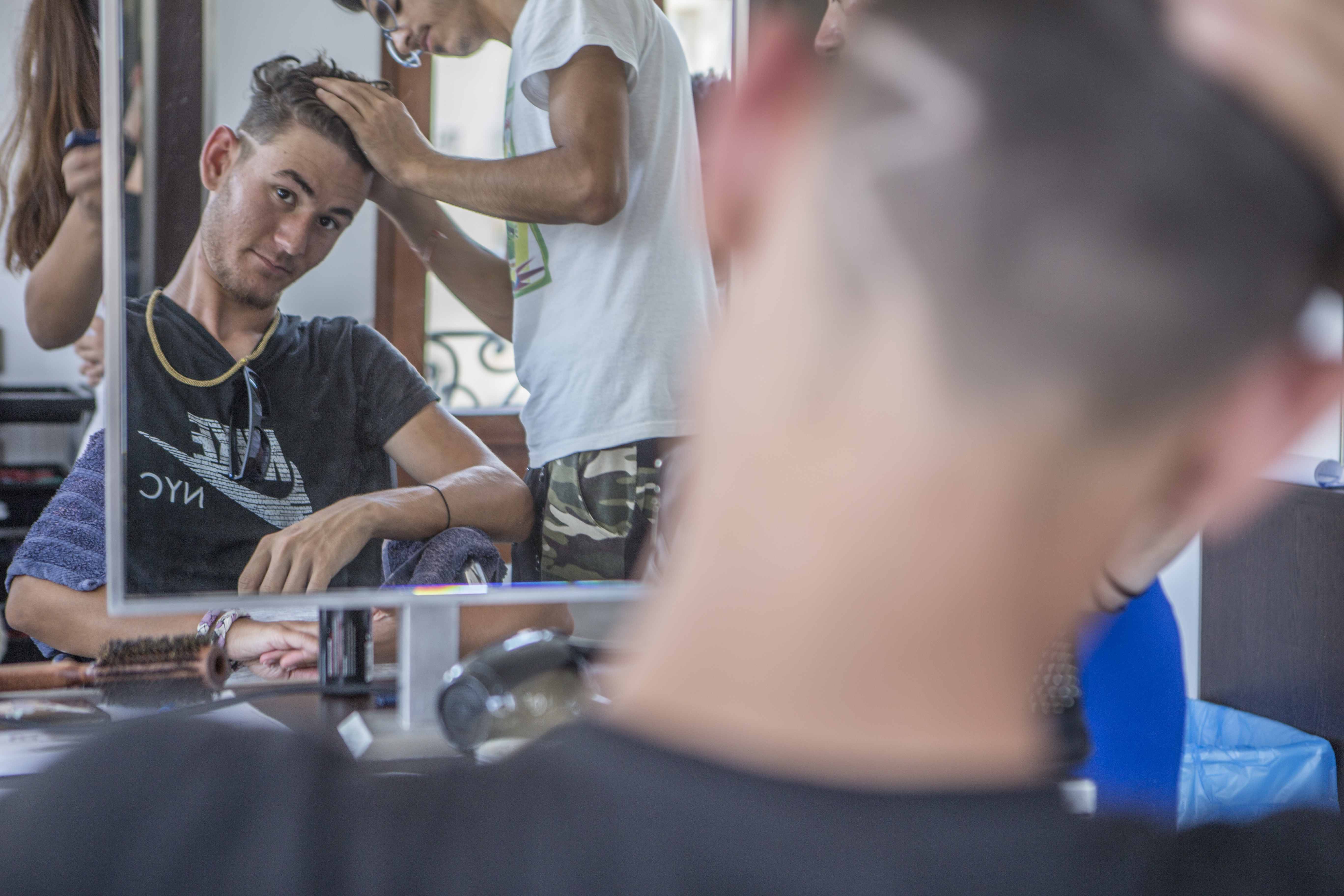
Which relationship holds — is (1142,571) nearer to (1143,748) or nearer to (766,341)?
(1143,748)

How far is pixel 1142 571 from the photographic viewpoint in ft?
2.86

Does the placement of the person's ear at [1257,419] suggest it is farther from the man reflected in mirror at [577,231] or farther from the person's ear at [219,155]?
the person's ear at [219,155]

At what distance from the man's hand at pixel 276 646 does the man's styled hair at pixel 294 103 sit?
1.60ft

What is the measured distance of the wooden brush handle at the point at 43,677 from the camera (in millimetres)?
1074

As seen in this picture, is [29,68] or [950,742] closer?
[950,742]

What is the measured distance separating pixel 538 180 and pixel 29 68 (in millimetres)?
690

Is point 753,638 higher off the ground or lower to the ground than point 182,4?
lower

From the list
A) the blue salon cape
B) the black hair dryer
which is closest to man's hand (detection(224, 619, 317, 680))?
the black hair dryer

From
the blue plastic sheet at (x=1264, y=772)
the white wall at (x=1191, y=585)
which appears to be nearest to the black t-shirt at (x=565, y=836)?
the white wall at (x=1191, y=585)

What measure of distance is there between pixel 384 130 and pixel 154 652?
56cm

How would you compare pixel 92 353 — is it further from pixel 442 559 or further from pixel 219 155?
pixel 442 559

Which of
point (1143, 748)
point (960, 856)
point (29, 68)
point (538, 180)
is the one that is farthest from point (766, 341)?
point (29, 68)

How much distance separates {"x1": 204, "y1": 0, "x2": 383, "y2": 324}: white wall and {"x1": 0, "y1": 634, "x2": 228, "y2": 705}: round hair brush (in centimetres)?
36

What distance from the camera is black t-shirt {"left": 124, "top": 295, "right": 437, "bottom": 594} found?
1.00 m
